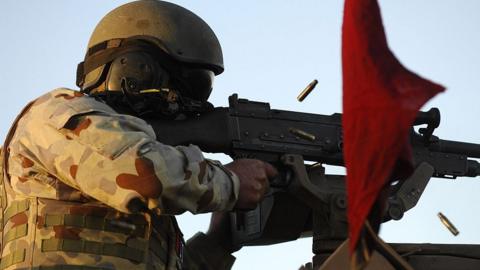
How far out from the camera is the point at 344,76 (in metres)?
4.43

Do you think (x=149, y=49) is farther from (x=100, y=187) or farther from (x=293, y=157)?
(x=100, y=187)

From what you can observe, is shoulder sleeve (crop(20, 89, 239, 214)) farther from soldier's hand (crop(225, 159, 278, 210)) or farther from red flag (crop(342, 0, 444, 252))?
red flag (crop(342, 0, 444, 252))

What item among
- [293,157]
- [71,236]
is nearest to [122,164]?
[71,236]

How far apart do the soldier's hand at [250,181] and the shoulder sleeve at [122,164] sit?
21 centimetres

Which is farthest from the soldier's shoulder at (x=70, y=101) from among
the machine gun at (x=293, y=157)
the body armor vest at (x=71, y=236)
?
the machine gun at (x=293, y=157)

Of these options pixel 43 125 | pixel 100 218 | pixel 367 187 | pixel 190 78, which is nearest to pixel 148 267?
pixel 100 218

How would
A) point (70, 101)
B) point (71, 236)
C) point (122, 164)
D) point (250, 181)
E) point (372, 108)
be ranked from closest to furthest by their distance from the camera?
point (372, 108), point (122, 164), point (71, 236), point (70, 101), point (250, 181)

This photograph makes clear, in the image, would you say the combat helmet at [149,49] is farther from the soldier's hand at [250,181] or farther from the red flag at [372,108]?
the red flag at [372,108]

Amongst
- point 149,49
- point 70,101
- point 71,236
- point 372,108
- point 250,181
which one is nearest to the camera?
→ point 372,108

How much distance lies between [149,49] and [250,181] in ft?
3.87

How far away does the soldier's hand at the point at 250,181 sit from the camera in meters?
5.92

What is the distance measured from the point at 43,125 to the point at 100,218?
53cm

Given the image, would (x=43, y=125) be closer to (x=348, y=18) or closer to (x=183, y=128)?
(x=183, y=128)

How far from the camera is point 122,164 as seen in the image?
17.7ft
